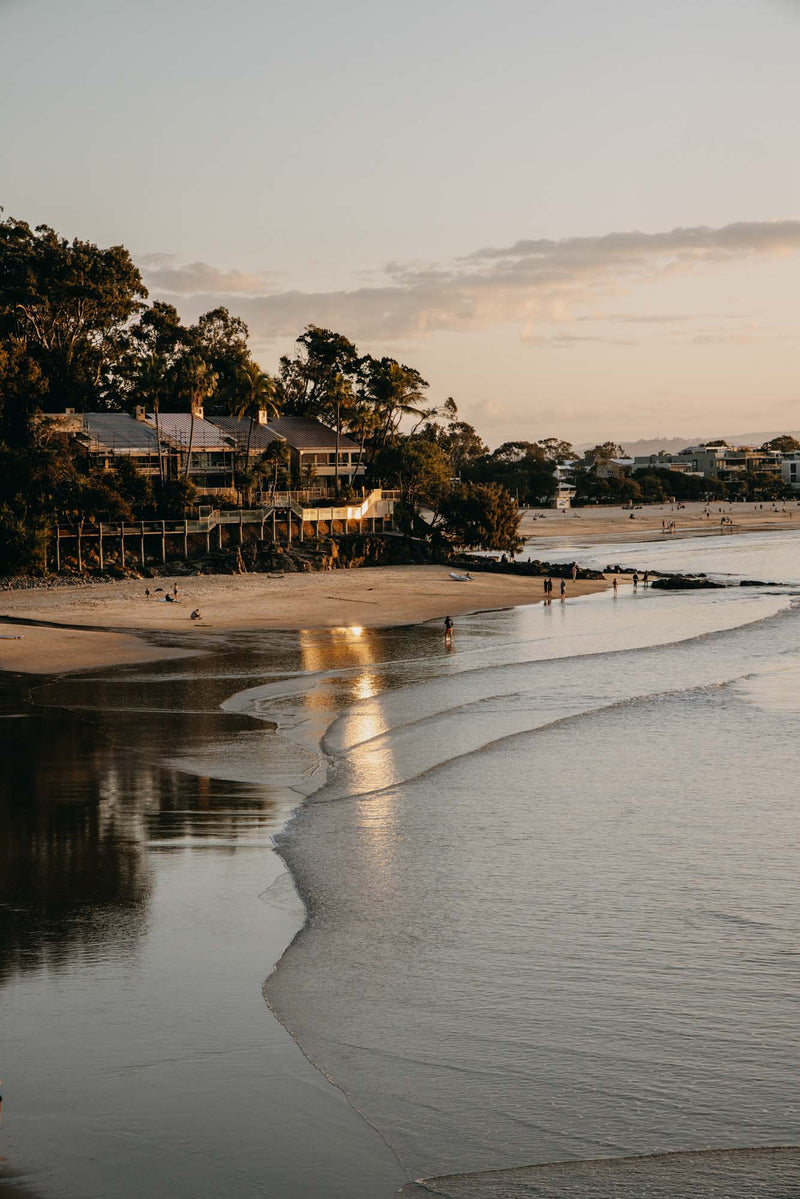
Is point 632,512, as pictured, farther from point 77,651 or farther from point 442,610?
point 77,651

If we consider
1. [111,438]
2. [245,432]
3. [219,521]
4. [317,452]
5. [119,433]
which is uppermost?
[245,432]

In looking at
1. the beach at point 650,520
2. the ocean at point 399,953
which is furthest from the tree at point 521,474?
the ocean at point 399,953

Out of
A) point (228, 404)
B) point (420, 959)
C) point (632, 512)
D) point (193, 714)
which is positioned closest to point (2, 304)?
point (228, 404)

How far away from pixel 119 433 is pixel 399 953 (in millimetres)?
61173

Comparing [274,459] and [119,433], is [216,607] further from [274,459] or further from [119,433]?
[274,459]

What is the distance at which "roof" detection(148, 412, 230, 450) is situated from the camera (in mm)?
73062

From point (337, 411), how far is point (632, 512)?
290 ft

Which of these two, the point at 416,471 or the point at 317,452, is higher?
the point at 317,452

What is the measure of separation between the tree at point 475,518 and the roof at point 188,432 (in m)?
17.9

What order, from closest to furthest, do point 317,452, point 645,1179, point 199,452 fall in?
point 645,1179, point 199,452, point 317,452

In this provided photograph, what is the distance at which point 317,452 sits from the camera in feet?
268

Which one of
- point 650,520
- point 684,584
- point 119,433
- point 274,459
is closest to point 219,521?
point 274,459

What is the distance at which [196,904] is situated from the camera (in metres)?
15.8

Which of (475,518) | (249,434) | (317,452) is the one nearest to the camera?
(249,434)
